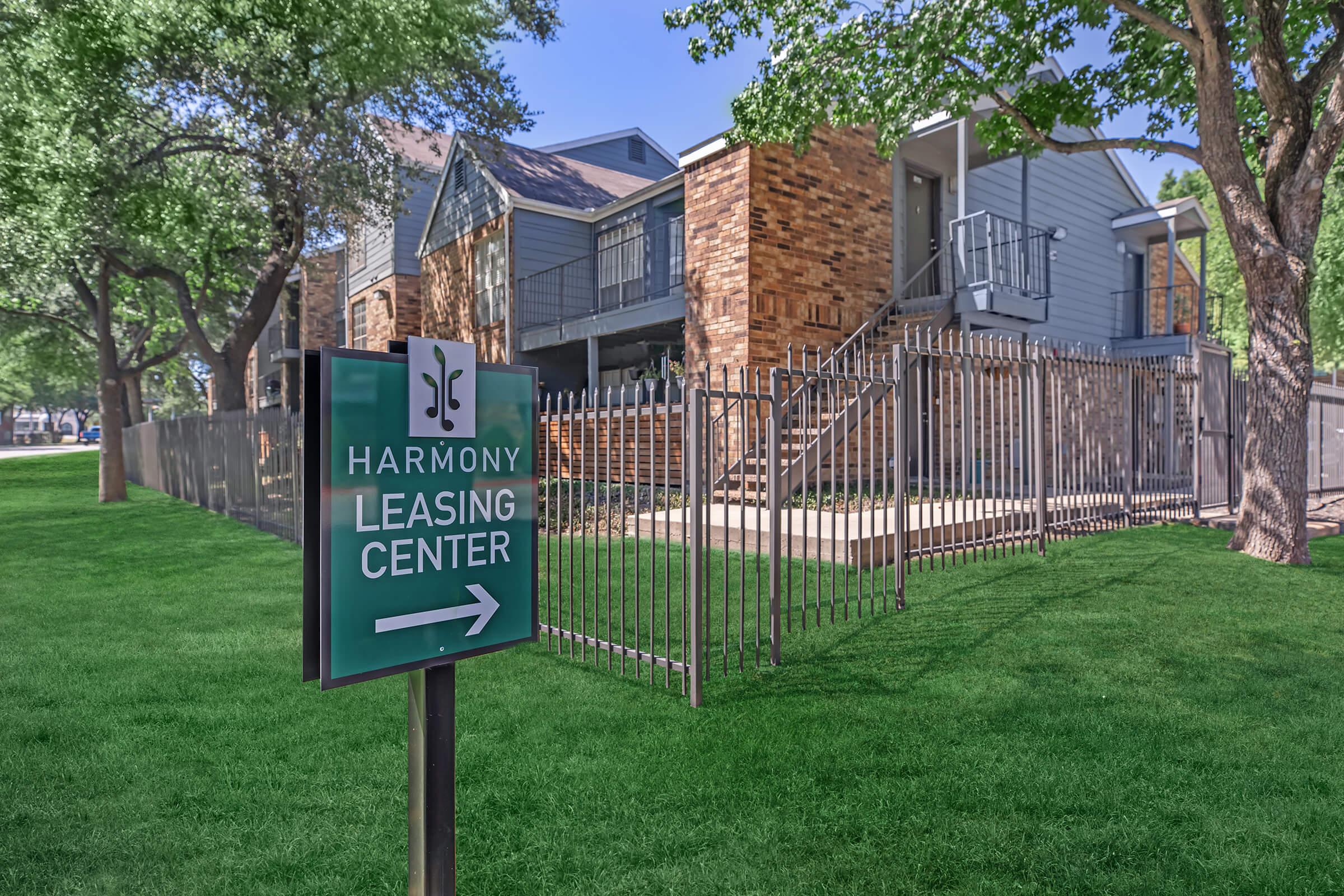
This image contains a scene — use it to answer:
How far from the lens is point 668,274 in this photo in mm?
15859

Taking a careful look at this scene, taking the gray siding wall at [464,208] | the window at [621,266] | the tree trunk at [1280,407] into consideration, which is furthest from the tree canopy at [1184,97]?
the gray siding wall at [464,208]

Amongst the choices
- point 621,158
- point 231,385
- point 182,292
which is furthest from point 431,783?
point 621,158

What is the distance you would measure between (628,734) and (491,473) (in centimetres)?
236

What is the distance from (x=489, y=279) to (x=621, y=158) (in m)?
7.11

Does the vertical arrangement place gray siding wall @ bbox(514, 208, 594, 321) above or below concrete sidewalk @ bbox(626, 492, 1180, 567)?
above

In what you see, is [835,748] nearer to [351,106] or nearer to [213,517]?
[213,517]

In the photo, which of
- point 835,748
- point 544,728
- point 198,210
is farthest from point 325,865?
point 198,210

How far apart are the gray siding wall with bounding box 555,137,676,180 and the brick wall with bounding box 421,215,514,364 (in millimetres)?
4186

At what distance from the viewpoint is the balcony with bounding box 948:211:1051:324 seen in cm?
1240


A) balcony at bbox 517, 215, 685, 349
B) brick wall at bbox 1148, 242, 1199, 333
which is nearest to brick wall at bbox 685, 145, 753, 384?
balcony at bbox 517, 215, 685, 349

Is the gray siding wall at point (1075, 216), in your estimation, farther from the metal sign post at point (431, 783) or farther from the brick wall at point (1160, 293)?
the metal sign post at point (431, 783)

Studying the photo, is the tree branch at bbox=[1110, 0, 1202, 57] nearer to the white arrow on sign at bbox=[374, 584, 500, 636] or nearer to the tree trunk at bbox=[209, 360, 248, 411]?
the white arrow on sign at bbox=[374, 584, 500, 636]

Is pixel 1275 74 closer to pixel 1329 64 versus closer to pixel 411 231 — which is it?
pixel 1329 64

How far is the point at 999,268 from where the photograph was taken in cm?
1398
